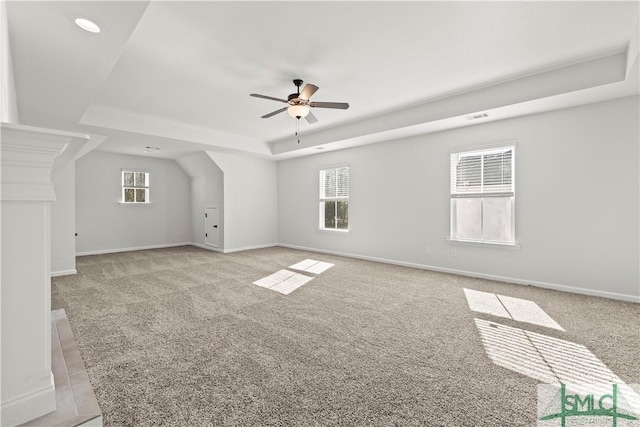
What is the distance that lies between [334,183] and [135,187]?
5394 mm

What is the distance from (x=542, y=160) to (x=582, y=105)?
81cm

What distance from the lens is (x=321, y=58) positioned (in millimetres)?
3256

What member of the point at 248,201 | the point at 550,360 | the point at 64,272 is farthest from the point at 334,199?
the point at 64,272

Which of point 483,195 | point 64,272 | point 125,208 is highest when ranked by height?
point 483,195

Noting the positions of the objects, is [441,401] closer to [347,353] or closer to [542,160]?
[347,353]

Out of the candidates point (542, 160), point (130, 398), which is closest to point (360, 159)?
point (542, 160)

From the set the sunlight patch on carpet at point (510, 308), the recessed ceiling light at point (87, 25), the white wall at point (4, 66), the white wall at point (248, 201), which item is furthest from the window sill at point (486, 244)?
the white wall at point (4, 66)

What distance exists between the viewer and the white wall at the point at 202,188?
7.34 meters

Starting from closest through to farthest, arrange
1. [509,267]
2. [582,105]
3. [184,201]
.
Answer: [582,105] → [509,267] → [184,201]

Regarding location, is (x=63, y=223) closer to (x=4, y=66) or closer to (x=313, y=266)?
(x=4, y=66)

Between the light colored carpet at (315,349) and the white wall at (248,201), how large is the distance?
119 inches

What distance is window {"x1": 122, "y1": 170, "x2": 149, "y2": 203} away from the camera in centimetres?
759

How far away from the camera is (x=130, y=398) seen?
177cm

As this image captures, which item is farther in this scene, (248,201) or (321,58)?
(248,201)
